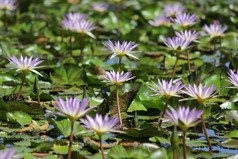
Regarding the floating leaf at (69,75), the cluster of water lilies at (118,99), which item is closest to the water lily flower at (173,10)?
the cluster of water lilies at (118,99)

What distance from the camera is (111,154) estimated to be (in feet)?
6.39

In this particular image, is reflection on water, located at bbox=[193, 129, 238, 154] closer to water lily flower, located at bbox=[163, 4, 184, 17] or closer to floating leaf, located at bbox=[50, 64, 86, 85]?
floating leaf, located at bbox=[50, 64, 86, 85]

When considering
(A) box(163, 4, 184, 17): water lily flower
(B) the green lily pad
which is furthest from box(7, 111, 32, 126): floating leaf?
(A) box(163, 4, 184, 17): water lily flower

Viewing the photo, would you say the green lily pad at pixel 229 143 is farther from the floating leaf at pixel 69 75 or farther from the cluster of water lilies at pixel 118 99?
the floating leaf at pixel 69 75

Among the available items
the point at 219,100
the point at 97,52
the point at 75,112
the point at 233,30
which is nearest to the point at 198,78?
the point at 219,100

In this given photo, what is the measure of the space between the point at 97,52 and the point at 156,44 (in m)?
0.84

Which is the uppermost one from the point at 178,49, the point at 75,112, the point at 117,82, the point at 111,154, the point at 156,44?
the point at 156,44

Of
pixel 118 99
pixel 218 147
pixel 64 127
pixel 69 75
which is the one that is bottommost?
pixel 218 147

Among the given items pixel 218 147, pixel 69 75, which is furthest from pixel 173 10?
pixel 218 147

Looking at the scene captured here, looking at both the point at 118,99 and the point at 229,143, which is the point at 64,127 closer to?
the point at 118,99

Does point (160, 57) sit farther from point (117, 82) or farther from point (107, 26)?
point (117, 82)

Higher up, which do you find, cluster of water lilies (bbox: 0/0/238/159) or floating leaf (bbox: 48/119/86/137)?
cluster of water lilies (bbox: 0/0/238/159)

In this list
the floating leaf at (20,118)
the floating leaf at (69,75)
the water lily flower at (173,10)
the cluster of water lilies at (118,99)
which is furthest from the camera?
the water lily flower at (173,10)

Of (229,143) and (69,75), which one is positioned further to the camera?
(69,75)
